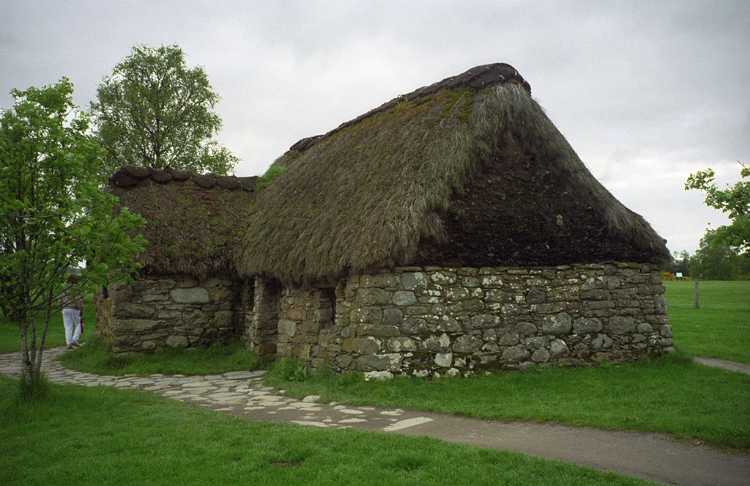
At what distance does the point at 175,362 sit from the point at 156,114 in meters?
15.0

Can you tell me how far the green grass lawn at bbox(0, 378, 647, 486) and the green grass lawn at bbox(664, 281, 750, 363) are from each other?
331 inches

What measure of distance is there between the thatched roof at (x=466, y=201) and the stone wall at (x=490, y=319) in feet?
0.94

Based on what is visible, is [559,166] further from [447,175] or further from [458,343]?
[458,343]

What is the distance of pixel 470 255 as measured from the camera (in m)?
8.58

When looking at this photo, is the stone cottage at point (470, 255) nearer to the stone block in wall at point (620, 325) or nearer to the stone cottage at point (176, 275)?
the stone block in wall at point (620, 325)

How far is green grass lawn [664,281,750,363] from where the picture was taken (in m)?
11.8

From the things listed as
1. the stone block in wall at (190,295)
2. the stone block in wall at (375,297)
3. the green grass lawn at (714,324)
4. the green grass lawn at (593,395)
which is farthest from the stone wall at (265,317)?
the green grass lawn at (714,324)

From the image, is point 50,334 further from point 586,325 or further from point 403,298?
point 586,325

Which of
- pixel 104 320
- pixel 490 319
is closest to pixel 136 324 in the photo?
pixel 104 320

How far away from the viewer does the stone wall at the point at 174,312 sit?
37.7ft

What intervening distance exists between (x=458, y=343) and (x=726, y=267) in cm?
5718

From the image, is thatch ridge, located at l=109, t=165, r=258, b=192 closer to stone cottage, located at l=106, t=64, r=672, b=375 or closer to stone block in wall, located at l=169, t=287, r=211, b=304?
stone block in wall, located at l=169, t=287, r=211, b=304

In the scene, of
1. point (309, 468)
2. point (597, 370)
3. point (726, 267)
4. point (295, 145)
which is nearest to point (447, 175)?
point (597, 370)

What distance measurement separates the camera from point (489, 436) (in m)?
5.56
